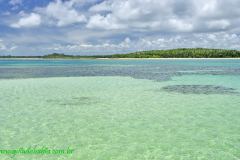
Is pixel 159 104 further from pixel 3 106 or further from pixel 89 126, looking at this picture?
pixel 3 106

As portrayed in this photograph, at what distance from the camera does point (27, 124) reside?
966cm

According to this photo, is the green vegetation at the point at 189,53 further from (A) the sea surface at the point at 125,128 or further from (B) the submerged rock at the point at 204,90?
(A) the sea surface at the point at 125,128

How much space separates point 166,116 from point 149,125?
152cm

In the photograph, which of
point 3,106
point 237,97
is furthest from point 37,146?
point 237,97

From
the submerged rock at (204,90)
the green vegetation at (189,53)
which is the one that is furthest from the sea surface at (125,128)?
the green vegetation at (189,53)

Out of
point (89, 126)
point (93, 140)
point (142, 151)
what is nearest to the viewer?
point (142, 151)

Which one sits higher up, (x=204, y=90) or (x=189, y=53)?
(x=189, y=53)

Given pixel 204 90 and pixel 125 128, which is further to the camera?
pixel 204 90

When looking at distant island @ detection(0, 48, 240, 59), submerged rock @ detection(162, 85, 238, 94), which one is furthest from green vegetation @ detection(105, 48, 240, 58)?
submerged rock @ detection(162, 85, 238, 94)

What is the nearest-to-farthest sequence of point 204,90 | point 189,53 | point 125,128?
point 125,128 < point 204,90 < point 189,53

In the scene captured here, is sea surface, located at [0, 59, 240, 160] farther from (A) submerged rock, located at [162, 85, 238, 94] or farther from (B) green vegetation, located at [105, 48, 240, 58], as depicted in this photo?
(B) green vegetation, located at [105, 48, 240, 58]

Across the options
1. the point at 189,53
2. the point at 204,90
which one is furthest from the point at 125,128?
the point at 189,53

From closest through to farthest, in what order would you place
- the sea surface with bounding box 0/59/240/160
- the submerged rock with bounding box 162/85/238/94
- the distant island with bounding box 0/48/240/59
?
the sea surface with bounding box 0/59/240/160 → the submerged rock with bounding box 162/85/238/94 → the distant island with bounding box 0/48/240/59

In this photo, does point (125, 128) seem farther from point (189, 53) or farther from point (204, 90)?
point (189, 53)
